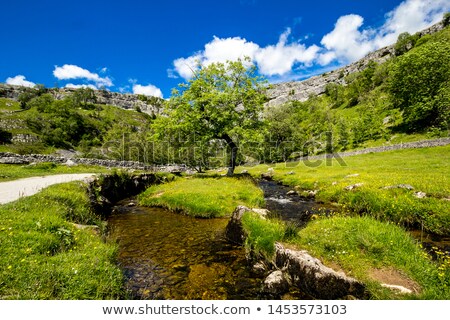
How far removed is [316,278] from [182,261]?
5366 mm

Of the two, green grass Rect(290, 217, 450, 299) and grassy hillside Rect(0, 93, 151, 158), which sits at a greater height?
grassy hillside Rect(0, 93, 151, 158)

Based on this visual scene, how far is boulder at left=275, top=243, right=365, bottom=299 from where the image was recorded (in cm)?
675

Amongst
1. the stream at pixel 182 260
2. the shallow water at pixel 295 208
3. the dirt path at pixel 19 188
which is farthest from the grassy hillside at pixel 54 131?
the stream at pixel 182 260

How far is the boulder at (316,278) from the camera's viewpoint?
266 inches

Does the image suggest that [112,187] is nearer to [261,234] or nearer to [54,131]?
[261,234]

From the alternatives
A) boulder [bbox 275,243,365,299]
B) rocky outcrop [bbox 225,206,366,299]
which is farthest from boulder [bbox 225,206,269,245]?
boulder [bbox 275,243,365,299]

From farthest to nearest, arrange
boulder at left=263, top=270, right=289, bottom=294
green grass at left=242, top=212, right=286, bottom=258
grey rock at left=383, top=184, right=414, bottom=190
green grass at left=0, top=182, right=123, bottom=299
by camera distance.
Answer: grey rock at left=383, top=184, right=414, bottom=190
green grass at left=242, top=212, right=286, bottom=258
boulder at left=263, top=270, right=289, bottom=294
green grass at left=0, top=182, right=123, bottom=299

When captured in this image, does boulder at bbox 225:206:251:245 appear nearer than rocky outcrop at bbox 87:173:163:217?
Yes

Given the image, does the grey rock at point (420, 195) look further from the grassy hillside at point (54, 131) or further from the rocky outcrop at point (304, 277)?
the grassy hillside at point (54, 131)

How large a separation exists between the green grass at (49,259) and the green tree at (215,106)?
21573 mm

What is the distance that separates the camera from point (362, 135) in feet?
228

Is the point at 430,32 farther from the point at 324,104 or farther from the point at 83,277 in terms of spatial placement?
the point at 83,277

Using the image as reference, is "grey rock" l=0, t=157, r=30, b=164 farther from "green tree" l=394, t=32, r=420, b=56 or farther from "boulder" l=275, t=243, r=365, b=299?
"green tree" l=394, t=32, r=420, b=56

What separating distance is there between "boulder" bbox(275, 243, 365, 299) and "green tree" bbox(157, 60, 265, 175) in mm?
22300
